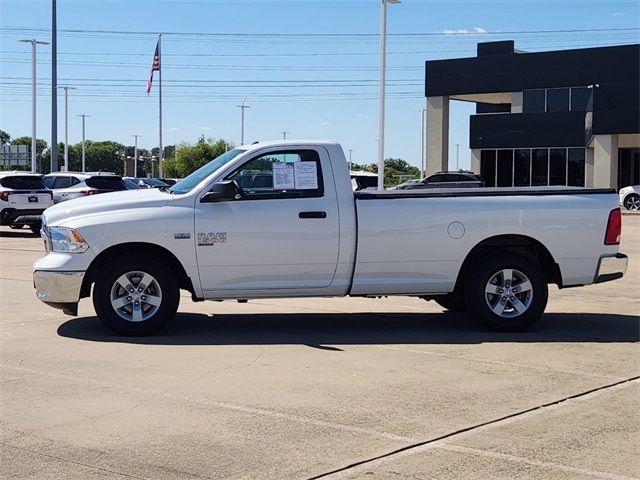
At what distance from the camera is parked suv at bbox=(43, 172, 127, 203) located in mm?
28266

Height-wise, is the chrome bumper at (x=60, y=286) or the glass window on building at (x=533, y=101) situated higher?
the glass window on building at (x=533, y=101)

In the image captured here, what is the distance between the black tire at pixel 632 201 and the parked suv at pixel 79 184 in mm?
22536

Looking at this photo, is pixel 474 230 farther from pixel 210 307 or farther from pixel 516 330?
pixel 210 307

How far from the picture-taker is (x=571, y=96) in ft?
162

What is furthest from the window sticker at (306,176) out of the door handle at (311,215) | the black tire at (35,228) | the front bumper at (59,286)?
the black tire at (35,228)

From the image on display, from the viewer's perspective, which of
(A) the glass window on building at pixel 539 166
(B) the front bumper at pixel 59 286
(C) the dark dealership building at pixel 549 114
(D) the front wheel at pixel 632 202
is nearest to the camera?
(B) the front bumper at pixel 59 286

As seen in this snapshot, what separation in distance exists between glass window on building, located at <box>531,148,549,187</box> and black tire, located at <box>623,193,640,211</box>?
8.48 metres

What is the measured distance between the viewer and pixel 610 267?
10.5 metres

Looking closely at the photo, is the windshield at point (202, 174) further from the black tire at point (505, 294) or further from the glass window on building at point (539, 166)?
the glass window on building at point (539, 166)

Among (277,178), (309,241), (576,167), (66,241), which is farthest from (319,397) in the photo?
(576,167)

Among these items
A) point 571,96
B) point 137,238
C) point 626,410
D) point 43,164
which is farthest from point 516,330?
point 43,164

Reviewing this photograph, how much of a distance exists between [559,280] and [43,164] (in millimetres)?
141885

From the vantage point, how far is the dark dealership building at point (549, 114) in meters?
46.6

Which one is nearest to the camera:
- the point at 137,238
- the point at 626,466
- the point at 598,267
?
the point at 626,466
